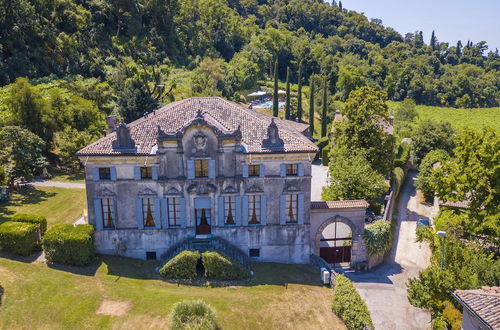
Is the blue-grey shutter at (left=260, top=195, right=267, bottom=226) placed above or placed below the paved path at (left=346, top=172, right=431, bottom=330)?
above

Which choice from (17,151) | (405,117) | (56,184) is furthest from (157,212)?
(405,117)

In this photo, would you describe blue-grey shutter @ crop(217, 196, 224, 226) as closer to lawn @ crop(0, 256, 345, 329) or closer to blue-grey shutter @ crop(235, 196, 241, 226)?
blue-grey shutter @ crop(235, 196, 241, 226)

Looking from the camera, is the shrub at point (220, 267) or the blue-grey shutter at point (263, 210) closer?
the shrub at point (220, 267)

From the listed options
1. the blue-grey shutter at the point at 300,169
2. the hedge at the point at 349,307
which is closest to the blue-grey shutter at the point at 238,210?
the blue-grey shutter at the point at 300,169

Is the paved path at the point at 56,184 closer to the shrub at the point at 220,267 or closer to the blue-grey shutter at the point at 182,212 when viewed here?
the blue-grey shutter at the point at 182,212

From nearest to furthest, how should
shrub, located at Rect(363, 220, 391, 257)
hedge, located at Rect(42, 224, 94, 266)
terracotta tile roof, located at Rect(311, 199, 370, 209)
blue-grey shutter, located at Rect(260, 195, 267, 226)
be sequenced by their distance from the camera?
hedge, located at Rect(42, 224, 94, 266) → blue-grey shutter, located at Rect(260, 195, 267, 226) → terracotta tile roof, located at Rect(311, 199, 370, 209) → shrub, located at Rect(363, 220, 391, 257)

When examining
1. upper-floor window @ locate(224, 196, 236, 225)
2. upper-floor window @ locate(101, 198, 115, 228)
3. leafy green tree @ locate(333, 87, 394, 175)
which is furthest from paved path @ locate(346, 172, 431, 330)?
upper-floor window @ locate(101, 198, 115, 228)
